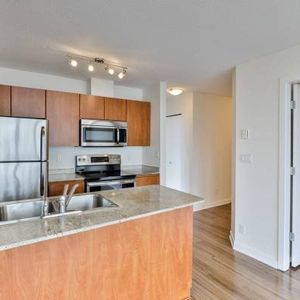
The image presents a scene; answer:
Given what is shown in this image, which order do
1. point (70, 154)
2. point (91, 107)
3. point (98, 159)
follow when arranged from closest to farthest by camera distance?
point (91, 107) < point (70, 154) < point (98, 159)

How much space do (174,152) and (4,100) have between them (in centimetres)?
344

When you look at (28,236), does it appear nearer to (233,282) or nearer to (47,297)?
(47,297)

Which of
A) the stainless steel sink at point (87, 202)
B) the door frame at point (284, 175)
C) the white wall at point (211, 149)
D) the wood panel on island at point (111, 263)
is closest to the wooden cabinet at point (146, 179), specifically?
the white wall at point (211, 149)

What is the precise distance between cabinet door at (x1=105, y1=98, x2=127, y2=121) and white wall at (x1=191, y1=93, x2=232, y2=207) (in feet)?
5.39

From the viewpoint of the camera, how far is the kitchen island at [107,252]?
131 centimetres

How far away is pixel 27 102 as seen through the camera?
3.16 meters

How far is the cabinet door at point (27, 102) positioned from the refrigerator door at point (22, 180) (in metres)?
0.86

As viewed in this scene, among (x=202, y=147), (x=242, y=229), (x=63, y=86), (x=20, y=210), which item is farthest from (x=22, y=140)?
(x=202, y=147)

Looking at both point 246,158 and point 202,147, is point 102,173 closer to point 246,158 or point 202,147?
point 246,158

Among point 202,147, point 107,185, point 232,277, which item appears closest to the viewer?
point 232,277

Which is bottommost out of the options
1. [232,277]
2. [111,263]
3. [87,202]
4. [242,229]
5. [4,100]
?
[232,277]

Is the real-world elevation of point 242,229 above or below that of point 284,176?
below

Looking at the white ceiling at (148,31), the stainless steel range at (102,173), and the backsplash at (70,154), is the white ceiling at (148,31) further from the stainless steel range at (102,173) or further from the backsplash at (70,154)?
the stainless steel range at (102,173)

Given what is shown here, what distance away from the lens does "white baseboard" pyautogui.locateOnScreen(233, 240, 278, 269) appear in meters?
2.70
